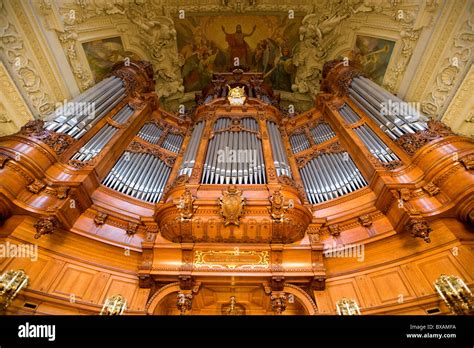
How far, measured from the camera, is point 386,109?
30.6 ft

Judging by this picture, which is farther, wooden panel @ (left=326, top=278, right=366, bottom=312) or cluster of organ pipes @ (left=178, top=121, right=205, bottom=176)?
cluster of organ pipes @ (left=178, top=121, right=205, bottom=176)

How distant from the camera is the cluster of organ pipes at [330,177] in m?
8.03

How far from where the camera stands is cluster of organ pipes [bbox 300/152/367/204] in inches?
316

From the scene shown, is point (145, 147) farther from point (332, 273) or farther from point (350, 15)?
point (350, 15)

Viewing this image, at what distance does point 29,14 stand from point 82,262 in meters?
8.11

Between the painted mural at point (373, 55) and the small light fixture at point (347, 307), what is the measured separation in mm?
9602

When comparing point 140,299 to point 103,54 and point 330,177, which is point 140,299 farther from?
point 103,54

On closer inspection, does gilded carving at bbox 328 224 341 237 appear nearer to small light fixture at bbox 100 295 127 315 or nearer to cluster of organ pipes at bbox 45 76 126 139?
small light fixture at bbox 100 295 127 315

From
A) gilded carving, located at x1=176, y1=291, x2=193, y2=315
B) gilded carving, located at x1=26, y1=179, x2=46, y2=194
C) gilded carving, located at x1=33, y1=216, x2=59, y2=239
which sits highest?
gilded carving, located at x1=26, y1=179, x2=46, y2=194

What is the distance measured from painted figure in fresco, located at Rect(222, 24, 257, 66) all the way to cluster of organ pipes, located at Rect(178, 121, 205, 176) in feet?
23.1

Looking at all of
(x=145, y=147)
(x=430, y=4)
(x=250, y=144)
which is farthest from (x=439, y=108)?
(x=145, y=147)

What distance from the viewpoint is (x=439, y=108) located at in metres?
9.41

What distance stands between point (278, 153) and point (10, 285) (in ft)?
23.3

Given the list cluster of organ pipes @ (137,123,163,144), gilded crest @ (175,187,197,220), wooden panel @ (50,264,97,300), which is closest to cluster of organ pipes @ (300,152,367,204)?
gilded crest @ (175,187,197,220)
